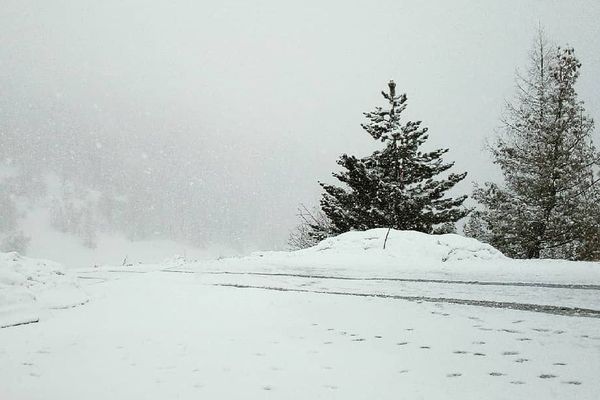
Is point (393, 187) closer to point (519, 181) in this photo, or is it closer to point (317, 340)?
point (519, 181)

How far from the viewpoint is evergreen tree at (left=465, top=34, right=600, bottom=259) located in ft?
58.8

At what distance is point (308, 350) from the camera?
3406 mm

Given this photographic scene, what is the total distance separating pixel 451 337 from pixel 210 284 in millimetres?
4887

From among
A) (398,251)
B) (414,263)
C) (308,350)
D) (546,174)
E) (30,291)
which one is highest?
(546,174)

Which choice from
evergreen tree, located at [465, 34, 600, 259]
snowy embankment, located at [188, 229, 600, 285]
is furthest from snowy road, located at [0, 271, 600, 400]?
evergreen tree, located at [465, 34, 600, 259]

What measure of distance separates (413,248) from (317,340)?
944cm

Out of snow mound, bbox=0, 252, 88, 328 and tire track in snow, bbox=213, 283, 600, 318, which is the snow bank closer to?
tire track in snow, bbox=213, 283, 600, 318

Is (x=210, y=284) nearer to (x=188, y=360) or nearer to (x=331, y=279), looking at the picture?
(x=331, y=279)

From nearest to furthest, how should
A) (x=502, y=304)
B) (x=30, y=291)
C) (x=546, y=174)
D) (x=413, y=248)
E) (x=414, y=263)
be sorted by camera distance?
(x=502, y=304) → (x=30, y=291) → (x=414, y=263) → (x=413, y=248) → (x=546, y=174)

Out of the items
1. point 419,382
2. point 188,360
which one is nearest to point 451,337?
point 419,382

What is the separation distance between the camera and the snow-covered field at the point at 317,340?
257 cm

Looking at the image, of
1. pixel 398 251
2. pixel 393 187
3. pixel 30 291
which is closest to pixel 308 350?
pixel 30 291

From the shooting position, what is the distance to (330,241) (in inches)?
575

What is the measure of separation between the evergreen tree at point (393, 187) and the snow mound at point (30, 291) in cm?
1517
